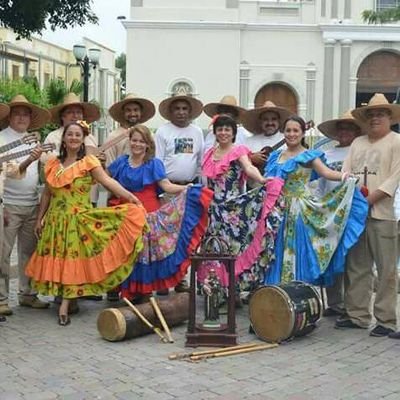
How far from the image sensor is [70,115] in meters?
7.77

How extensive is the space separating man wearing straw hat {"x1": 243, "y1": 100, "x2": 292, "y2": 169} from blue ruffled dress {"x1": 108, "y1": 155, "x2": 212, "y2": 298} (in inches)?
51.7

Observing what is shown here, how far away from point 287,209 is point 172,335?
1569mm

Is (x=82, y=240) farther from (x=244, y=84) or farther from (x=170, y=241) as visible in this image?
(x=244, y=84)

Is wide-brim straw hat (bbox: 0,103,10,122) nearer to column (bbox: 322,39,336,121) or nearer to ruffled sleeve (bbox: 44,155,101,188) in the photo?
ruffled sleeve (bbox: 44,155,101,188)

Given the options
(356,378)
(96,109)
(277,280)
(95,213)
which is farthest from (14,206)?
(356,378)

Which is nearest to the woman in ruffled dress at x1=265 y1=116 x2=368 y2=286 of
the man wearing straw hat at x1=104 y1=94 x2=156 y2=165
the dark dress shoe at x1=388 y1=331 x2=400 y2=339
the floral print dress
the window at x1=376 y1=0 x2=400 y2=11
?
the floral print dress

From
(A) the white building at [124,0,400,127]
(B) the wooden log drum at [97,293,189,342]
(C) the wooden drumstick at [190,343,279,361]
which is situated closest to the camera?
(C) the wooden drumstick at [190,343,279,361]

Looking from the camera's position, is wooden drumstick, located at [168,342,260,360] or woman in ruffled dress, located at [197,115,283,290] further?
woman in ruffled dress, located at [197,115,283,290]

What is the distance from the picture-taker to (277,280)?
6.80 meters

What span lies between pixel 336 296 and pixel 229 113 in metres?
2.56

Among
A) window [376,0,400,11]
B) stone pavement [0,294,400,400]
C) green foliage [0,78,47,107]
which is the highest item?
window [376,0,400,11]

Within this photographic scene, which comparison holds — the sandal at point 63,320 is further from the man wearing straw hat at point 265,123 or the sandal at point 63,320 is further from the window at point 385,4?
the window at point 385,4

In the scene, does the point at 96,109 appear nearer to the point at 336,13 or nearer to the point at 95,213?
the point at 95,213

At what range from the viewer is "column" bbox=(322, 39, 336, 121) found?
29078mm
